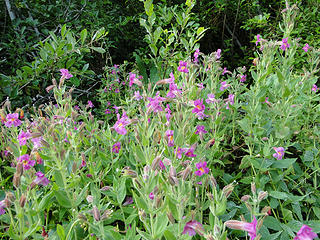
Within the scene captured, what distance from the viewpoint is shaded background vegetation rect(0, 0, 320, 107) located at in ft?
10.8

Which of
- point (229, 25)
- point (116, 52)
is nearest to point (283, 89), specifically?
point (116, 52)

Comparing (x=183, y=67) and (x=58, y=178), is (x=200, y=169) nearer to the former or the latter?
(x=58, y=178)

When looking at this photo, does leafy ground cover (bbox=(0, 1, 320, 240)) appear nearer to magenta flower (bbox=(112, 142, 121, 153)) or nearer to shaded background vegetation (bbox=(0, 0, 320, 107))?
magenta flower (bbox=(112, 142, 121, 153))

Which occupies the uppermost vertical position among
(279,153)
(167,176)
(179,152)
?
(167,176)

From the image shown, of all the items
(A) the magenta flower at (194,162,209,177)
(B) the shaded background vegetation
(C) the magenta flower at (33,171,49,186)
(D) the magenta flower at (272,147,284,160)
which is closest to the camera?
(C) the magenta flower at (33,171,49,186)

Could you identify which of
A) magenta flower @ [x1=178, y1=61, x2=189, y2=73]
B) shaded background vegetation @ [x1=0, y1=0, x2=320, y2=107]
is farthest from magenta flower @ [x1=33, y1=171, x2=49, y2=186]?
shaded background vegetation @ [x1=0, y1=0, x2=320, y2=107]

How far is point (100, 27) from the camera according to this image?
4184mm

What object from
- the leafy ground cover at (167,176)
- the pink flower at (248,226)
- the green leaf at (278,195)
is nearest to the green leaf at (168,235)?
the leafy ground cover at (167,176)

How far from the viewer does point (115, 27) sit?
4.51m

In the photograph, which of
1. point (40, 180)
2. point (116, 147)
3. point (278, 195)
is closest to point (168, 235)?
point (40, 180)

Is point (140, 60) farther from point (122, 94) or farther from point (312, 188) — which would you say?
point (312, 188)

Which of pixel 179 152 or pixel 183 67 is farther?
pixel 183 67

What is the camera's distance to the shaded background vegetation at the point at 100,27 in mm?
3303

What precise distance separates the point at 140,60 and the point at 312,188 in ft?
10.1
